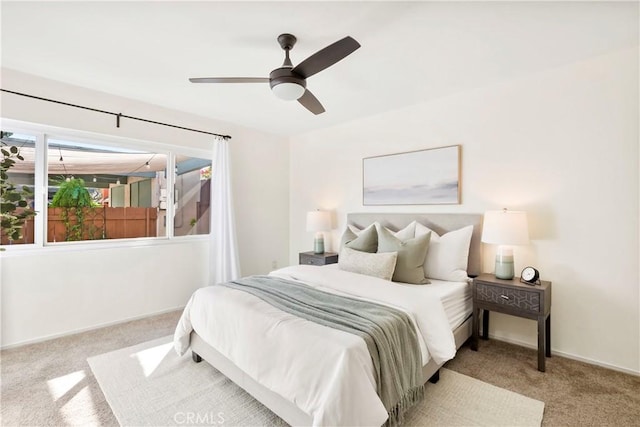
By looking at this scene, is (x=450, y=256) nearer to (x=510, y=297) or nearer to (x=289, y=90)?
(x=510, y=297)

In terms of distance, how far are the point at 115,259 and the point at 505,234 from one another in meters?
3.91

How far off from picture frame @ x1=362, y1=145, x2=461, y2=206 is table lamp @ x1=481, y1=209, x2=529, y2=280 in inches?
24.2

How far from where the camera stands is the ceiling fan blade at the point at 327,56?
1670 millimetres

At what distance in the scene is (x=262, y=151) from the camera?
15.3ft

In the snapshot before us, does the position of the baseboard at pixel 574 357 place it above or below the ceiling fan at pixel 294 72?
below

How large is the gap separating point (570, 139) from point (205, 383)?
3512 mm

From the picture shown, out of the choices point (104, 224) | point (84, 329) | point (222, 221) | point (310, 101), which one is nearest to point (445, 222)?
point (310, 101)

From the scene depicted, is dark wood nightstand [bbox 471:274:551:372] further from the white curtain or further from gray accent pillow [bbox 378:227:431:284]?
the white curtain

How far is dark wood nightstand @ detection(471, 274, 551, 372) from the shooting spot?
7.60 ft

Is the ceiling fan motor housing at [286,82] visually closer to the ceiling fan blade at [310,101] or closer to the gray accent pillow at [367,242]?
the ceiling fan blade at [310,101]

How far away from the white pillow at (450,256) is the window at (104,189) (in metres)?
2.97

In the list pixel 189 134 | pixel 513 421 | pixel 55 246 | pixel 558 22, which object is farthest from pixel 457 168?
pixel 55 246

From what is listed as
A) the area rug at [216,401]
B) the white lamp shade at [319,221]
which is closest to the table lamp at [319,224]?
the white lamp shade at [319,221]

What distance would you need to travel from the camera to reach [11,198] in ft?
8.19
